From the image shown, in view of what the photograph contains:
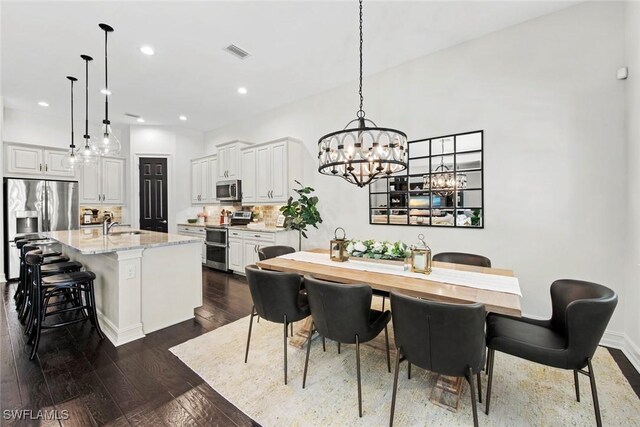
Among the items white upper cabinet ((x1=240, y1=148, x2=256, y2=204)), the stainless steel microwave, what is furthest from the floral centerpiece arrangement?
the stainless steel microwave

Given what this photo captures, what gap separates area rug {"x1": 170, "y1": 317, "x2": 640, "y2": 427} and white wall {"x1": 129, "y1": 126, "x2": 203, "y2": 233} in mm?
4943

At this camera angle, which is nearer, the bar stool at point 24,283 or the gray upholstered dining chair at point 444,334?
the gray upholstered dining chair at point 444,334

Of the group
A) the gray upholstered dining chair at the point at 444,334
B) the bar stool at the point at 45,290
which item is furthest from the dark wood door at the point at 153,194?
the gray upholstered dining chair at the point at 444,334

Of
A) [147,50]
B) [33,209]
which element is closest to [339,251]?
[147,50]

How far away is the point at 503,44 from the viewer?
320cm

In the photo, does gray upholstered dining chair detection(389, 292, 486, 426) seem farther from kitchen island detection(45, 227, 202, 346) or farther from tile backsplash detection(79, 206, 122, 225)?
tile backsplash detection(79, 206, 122, 225)

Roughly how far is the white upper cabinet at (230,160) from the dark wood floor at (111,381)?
351 centimetres

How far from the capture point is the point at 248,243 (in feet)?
16.9

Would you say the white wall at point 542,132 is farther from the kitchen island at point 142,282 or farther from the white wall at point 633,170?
the kitchen island at point 142,282

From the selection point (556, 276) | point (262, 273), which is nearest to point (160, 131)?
point (262, 273)

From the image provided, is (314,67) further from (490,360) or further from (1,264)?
(1,264)

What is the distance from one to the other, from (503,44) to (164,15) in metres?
3.76

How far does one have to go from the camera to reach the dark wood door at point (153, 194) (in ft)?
21.4

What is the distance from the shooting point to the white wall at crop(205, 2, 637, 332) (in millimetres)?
2682
